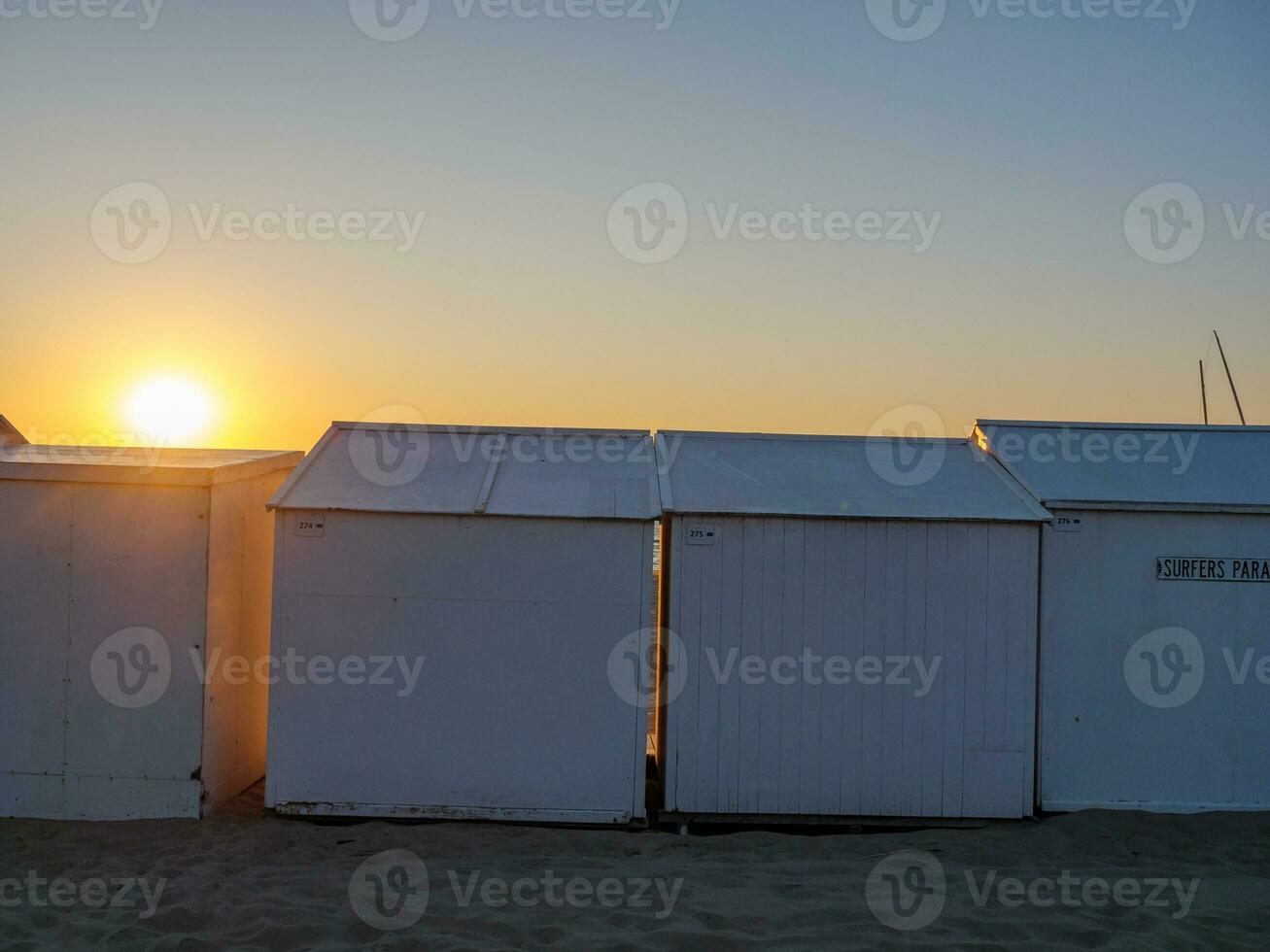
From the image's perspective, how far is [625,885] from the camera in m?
6.48

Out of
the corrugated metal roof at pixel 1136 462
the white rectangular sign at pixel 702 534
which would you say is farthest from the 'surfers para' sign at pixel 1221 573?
the white rectangular sign at pixel 702 534

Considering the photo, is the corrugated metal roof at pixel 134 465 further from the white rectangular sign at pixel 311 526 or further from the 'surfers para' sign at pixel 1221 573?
the 'surfers para' sign at pixel 1221 573

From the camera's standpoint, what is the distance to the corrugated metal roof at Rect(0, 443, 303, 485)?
26.1 feet

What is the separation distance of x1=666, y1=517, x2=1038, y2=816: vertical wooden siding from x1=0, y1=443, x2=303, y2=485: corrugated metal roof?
3.41 meters

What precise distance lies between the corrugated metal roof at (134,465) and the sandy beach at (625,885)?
2.44m

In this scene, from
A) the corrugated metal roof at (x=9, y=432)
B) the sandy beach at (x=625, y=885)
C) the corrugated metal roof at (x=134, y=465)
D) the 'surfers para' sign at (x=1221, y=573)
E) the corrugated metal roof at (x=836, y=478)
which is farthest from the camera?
the corrugated metal roof at (x=9, y=432)

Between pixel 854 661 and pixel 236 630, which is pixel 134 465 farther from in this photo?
pixel 854 661

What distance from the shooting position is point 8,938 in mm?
5742

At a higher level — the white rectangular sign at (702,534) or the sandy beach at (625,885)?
the white rectangular sign at (702,534)

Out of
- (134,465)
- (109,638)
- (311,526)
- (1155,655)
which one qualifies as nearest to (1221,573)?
(1155,655)

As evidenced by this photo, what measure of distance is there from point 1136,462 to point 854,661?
3.09 m

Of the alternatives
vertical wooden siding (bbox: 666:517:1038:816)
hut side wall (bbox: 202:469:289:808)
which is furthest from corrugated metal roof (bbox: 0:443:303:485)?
vertical wooden siding (bbox: 666:517:1038:816)

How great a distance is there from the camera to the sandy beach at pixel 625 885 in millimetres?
5746

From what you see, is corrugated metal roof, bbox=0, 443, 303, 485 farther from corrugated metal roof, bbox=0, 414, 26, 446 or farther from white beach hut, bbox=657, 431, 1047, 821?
white beach hut, bbox=657, 431, 1047, 821
